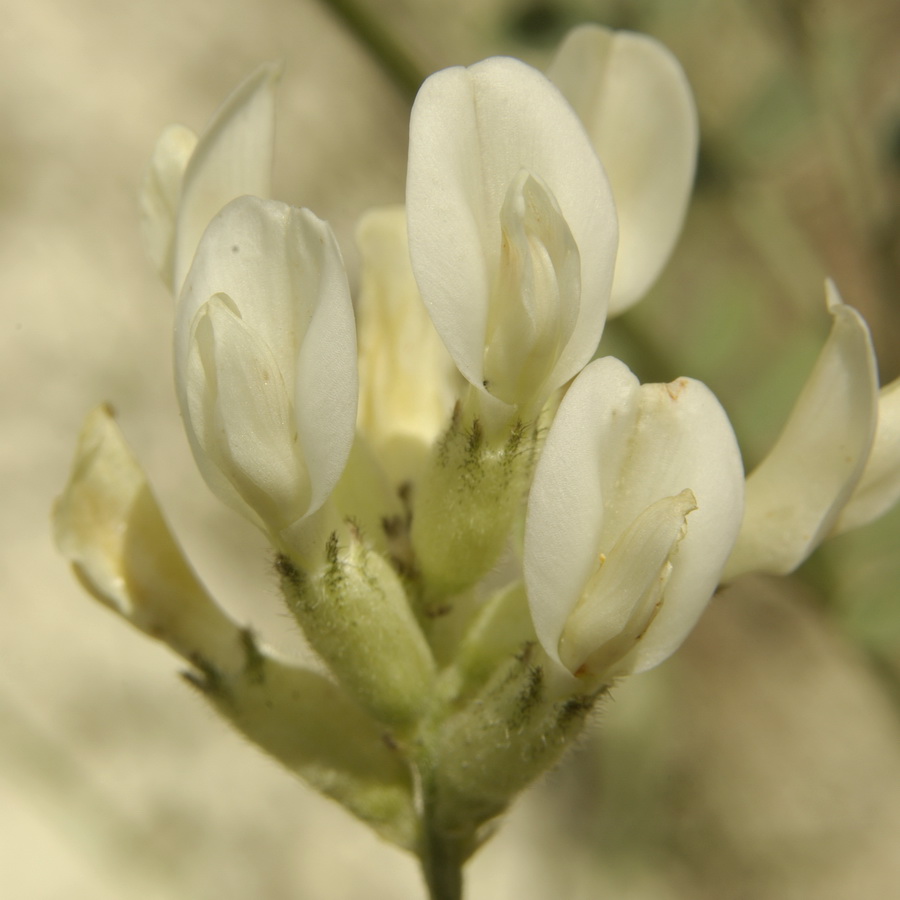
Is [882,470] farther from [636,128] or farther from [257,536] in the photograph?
[257,536]

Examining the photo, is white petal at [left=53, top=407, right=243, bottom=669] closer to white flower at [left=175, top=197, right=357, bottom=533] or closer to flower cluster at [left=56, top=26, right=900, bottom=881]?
flower cluster at [left=56, top=26, right=900, bottom=881]

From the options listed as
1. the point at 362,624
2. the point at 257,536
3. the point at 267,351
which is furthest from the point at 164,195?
the point at 257,536

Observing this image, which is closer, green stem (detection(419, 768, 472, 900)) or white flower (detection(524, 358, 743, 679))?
white flower (detection(524, 358, 743, 679))

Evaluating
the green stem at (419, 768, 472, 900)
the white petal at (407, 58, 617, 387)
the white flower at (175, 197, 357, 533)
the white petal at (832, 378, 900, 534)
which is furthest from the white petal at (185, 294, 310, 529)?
the white petal at (832, 378, 900, 534)

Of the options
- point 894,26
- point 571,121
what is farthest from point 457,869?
point 894,26

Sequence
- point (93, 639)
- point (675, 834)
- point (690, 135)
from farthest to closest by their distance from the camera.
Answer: point (675, 834) → point (93, 639) → point (690, 135)

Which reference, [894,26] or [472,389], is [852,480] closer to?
[472,389]
